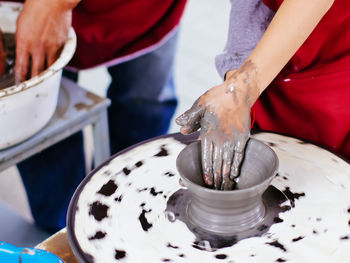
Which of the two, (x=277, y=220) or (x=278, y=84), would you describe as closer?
(x=277, y=220)

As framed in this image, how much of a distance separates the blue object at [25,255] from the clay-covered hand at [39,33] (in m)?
0.66

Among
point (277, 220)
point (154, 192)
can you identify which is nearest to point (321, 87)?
point (277, 220)

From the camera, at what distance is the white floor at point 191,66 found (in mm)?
2469

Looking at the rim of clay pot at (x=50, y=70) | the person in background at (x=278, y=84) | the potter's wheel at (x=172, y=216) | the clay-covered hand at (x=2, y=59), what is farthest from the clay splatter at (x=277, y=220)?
the clay-covered hand at (x=2, y=59)

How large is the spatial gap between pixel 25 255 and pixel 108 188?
0.25 metres

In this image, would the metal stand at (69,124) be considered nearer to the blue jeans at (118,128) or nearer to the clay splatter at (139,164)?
the blue jeans at (118,128)

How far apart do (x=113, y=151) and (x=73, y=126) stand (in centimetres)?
76

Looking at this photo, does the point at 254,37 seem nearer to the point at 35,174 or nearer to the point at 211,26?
the point at 35,174

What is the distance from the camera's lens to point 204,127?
1.01 meters

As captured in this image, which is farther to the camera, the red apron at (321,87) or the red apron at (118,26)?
the red apron at (118,26)

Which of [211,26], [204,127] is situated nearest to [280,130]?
[204,127]

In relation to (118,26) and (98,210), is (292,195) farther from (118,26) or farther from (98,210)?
(118,26)

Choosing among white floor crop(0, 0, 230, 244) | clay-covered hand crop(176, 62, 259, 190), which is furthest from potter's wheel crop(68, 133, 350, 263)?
white floor crop(0, 0, 230, 244)

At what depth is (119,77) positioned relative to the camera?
2047 mm
